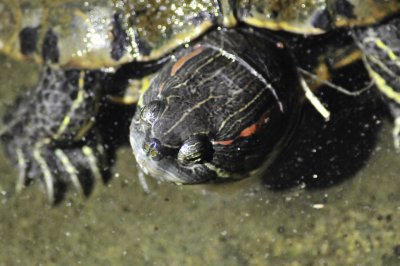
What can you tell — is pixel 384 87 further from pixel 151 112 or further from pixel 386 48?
pixel 151 112

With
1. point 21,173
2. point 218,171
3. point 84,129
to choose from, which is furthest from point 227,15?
point 21,173

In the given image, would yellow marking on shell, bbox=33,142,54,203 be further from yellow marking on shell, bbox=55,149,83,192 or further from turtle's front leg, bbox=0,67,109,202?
yellow marking on shell, bbox=55,149,83,192

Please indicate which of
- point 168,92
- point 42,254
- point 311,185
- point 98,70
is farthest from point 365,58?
point 42,254

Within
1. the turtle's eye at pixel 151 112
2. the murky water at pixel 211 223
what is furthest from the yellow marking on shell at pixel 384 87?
the turtle's eye at pixel 151 112

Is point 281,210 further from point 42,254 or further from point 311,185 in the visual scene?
point 42,254

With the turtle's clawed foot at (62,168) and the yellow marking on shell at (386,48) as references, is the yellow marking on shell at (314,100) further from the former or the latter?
the turtle's clawed foot at (62,168)

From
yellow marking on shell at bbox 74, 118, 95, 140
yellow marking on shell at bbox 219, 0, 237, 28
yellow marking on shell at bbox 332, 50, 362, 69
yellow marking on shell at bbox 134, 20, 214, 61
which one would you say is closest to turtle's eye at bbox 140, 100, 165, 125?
yellow marking on shell at bbox 134, 20, 214, 61

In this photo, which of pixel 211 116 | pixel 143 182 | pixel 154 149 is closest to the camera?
pixel 154 149
